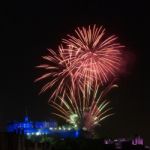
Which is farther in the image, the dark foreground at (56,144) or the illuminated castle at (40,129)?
the illuminated castle at (40,129)

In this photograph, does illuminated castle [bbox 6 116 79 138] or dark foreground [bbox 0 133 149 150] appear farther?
illuminated castle [bbox 6 116 79 138]

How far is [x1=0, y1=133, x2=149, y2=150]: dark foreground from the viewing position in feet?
113

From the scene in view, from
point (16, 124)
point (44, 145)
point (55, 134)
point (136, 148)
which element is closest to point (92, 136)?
point (136, 148)

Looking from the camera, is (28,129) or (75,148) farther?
(28,129)

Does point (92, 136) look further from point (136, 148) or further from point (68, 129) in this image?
point (68, 129)

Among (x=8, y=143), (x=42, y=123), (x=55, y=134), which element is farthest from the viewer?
(x=42, y=123)

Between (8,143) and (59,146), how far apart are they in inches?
978

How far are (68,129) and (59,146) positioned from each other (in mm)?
27834

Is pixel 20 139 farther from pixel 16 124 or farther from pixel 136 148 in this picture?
pixel 16 124

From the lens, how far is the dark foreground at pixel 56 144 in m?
34.6

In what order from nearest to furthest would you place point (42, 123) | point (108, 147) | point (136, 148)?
point (108, 147), point (136, 148), point (42, 123)

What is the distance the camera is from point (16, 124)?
89.4m

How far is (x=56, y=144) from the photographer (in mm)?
60656

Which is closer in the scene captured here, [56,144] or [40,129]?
[56,144]
